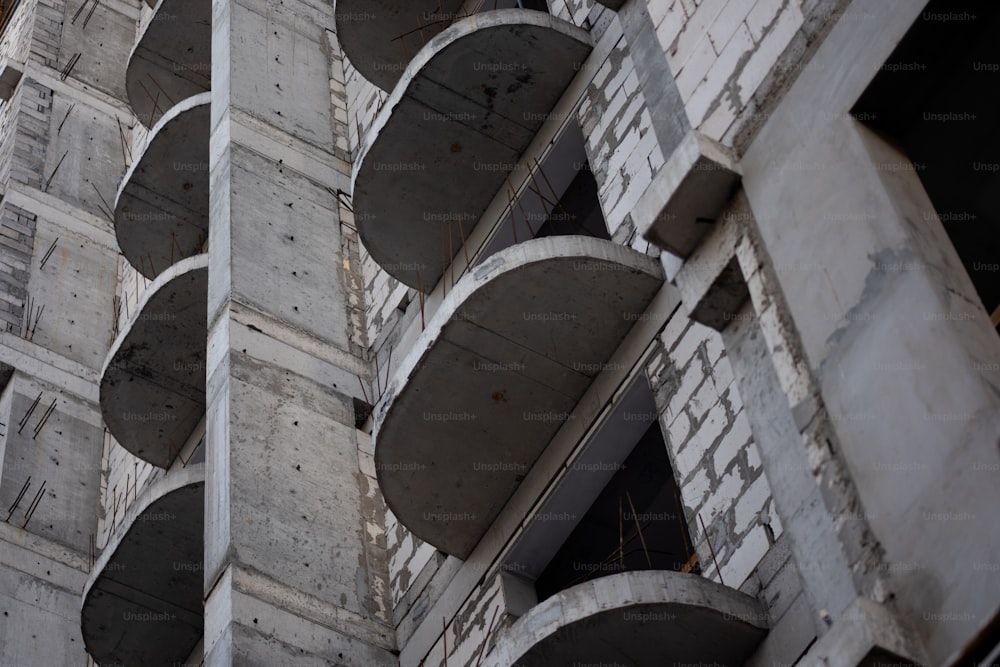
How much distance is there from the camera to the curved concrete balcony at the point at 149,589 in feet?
50.3

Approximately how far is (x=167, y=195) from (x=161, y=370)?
2.79 meters

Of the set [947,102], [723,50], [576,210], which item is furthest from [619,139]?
[947,102]

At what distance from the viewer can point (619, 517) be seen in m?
12.4

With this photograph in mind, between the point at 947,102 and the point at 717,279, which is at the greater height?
the point at 947,102

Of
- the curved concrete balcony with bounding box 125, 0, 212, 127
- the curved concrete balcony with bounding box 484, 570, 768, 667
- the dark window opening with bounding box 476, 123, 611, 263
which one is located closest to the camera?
the curved concrete balcony with bounding box 484, 570, 768, 667

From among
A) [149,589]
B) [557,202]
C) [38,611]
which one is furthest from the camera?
[38,611]

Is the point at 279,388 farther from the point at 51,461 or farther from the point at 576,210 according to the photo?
the point at 51,461

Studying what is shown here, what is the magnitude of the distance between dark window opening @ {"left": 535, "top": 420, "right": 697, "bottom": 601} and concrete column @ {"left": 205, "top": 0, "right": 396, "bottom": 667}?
5.27ft

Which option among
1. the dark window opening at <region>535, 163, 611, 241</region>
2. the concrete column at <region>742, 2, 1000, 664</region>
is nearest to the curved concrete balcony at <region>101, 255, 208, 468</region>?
the dark window opening at <region>535, 163, 611, 241</region>

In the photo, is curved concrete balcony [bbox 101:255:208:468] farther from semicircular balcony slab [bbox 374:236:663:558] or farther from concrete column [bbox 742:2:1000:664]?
concrete column [bbox 742:2:1000:664]

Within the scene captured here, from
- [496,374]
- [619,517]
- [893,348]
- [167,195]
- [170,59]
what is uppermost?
[893,348]

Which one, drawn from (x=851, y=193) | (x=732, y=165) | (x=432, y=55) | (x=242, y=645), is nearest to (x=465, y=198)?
(x=432, y=55)

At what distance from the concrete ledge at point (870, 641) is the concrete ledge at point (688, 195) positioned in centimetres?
252

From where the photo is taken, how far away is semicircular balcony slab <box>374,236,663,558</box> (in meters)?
11.2
